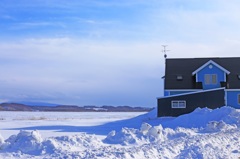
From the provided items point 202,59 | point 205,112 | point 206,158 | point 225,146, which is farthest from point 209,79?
point 206,158

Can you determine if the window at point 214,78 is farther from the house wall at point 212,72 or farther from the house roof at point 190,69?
the house roof at point 190,69

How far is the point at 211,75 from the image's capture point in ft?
124

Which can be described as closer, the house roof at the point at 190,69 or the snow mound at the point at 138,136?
the snow mound at the point at 138,136

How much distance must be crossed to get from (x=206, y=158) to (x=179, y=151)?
3.93ft

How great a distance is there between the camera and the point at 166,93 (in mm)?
38125

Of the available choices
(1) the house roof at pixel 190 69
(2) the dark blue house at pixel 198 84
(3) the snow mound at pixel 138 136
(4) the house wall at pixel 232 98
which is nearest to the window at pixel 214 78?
(2) the dark blue house at pixel 198 84

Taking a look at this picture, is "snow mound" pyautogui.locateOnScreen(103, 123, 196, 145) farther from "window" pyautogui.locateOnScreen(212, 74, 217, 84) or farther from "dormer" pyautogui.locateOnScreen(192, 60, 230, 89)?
"window" pyautogui.locateOnScreen(212, 74, 217, 84)

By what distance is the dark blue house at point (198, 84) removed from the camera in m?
35.2

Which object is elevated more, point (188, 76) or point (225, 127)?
point (188, 76)

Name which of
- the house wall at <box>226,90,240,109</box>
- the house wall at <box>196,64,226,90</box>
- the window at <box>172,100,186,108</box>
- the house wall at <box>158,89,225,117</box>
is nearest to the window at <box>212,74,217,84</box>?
the house wall at <box>196,64,226,90</box>

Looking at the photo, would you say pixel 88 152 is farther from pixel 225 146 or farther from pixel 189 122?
pixel 189 122

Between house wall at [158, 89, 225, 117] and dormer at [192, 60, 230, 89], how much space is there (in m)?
2.49

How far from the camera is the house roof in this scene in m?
37.7

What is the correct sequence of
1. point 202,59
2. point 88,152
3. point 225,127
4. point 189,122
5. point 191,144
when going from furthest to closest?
point 202,59, point 189,122, point 225,127, point 191,144, point 88,152
